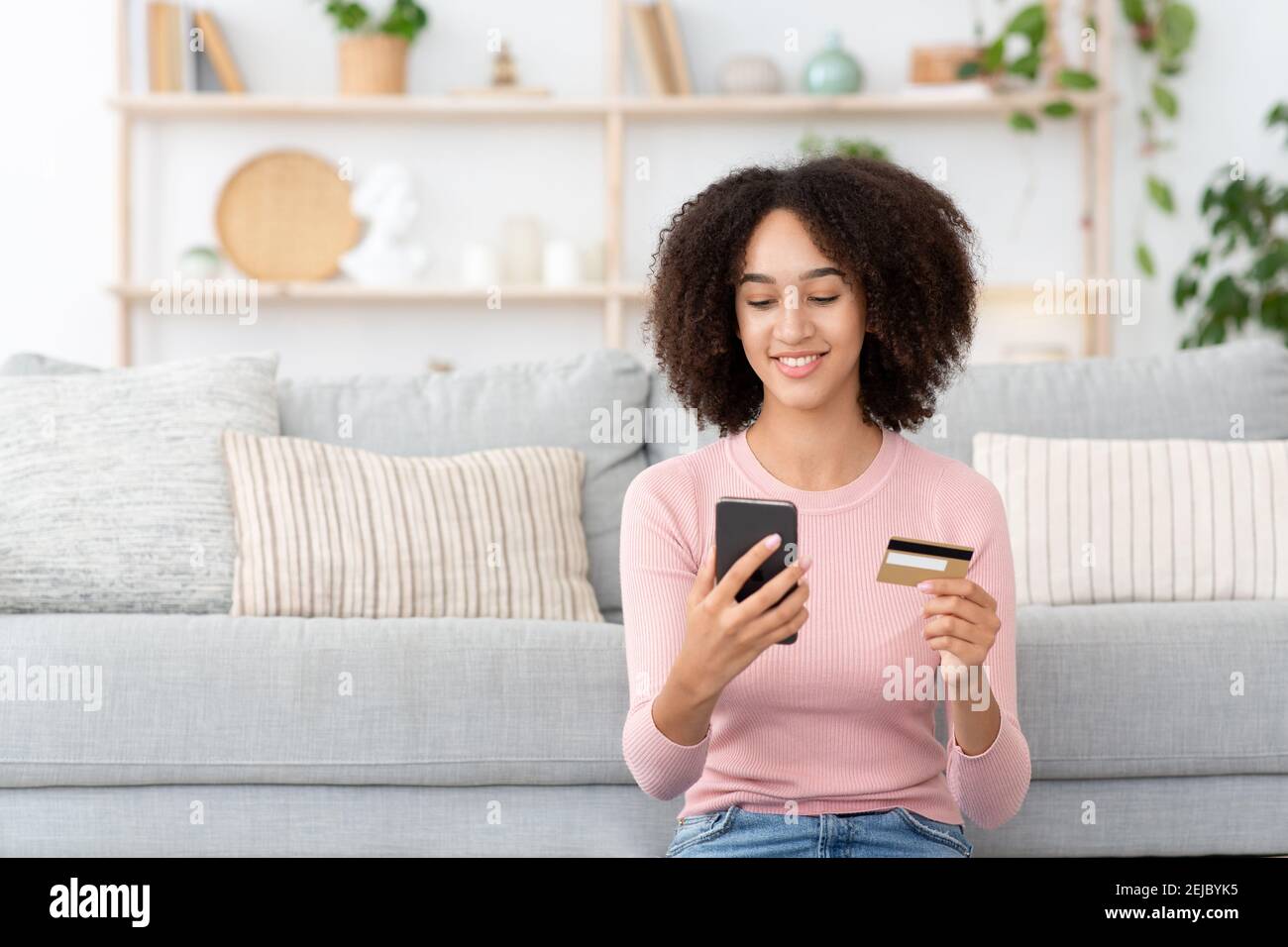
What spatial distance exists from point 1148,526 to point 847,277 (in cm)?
105

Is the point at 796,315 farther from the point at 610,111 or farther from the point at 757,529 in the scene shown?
the point at 610,111

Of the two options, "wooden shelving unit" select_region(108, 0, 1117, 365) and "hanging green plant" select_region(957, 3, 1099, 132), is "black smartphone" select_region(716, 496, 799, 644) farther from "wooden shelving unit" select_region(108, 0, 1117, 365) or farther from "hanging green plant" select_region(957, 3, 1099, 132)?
"hanging green plant" select_region(957, 3, 1099, 132)

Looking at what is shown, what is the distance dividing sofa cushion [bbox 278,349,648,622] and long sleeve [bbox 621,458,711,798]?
37.7 inches

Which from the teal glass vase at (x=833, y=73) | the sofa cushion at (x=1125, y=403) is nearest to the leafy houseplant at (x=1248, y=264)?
the teal glass vase at (x=833, y=73)

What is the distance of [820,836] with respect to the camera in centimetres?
107

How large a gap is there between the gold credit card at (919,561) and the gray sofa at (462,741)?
728 mm

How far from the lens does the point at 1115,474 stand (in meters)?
2.02

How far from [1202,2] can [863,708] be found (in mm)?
3260

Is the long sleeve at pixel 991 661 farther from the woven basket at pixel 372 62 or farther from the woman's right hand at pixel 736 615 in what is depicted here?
the woven basket at pixel 372 62

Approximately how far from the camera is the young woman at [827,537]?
1086mm

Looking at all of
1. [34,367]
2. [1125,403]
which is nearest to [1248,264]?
[1125,403]

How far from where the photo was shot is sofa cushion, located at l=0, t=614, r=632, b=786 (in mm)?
1590

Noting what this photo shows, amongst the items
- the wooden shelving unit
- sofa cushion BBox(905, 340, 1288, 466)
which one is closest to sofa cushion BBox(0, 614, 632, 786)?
sofa cushion BBox(905, 340, 1288, 466)
